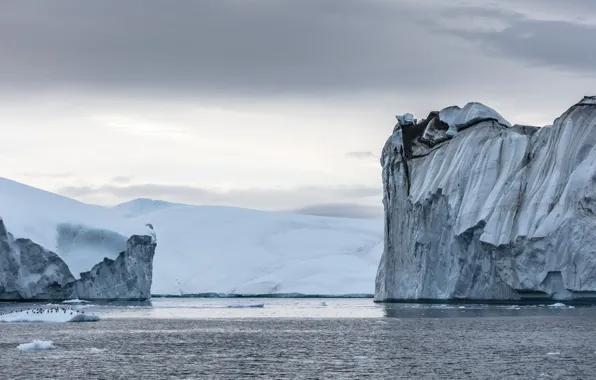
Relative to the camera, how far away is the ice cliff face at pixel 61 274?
71.9 meters

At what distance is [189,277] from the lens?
119 meters

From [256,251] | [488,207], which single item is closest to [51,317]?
[488,207]

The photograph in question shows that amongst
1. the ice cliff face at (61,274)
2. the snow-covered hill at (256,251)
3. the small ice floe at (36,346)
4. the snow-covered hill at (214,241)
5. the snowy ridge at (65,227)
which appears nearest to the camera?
the small ice floe at (36,346)

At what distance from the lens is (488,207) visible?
63.6m

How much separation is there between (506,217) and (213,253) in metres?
68.2

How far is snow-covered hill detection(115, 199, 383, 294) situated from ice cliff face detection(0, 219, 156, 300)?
28.0m

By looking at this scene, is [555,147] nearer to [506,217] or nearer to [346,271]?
[506,217]

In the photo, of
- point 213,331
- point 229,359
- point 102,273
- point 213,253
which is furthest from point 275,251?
point 229,359

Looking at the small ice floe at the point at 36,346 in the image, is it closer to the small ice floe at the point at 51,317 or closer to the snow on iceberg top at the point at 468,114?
the small ice floe at the point at 51,317

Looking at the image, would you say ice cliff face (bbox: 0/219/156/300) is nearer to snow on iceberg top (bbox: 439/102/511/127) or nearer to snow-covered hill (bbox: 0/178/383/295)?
snow-covered hill (bbox: 0/178/383/295)

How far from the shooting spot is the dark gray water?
104ft

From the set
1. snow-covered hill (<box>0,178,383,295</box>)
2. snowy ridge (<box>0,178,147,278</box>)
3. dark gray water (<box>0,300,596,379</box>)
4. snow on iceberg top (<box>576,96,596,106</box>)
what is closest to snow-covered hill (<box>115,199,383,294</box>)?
snow-covered hill (<box>0,178,383,295</box>)

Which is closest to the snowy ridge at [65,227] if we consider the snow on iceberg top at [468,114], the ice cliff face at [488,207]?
the ice cliff face at [488,207]

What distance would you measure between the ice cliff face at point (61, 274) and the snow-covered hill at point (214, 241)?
2.96ft
